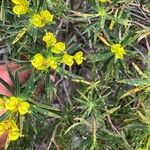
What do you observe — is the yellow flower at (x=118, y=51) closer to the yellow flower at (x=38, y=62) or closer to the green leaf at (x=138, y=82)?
the green leaf at (x=138, y=82)

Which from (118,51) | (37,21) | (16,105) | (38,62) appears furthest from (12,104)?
(118,51)

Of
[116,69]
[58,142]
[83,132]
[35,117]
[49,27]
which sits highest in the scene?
[49,27]

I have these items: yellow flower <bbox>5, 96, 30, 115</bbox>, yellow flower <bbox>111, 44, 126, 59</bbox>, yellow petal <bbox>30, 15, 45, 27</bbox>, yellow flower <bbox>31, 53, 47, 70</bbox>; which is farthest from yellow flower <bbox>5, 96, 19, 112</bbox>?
yellow flower <bbox>111, 44, 126, 59</bbox>

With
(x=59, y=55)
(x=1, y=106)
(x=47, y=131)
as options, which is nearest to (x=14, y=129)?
(x=1, y=106)

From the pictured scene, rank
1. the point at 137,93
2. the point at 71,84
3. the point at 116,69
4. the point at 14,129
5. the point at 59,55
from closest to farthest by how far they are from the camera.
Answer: the point at 14,129 → the point at 59,55 → the point at 116,69 → the point at 137,93 → the point at 71,84

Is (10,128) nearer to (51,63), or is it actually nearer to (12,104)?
(12,104)

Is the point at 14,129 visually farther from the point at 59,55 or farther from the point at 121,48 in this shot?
the point at 121,48

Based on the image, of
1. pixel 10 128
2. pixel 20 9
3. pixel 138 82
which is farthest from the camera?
pixel 138 82
